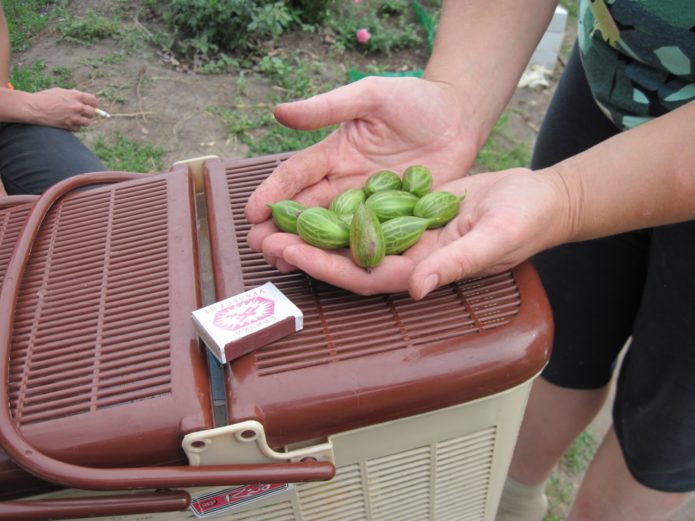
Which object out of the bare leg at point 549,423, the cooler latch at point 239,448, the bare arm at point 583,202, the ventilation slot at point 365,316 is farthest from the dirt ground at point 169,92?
the cooler latch at point 239,448

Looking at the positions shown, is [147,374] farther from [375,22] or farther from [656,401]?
[375,22]

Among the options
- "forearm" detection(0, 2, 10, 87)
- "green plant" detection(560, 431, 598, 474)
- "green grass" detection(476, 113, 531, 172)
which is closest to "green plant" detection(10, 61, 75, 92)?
"forearm" detection(0, 2, 10, 87)

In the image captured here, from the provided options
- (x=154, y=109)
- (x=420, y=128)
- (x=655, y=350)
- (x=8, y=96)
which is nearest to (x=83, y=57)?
(x=154, y=109)

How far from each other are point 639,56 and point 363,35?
10.2ft

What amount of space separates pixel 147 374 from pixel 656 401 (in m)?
1.06

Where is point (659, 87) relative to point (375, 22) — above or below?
above

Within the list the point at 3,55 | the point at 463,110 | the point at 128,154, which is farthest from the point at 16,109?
the point at 463,110

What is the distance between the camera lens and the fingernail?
999mm

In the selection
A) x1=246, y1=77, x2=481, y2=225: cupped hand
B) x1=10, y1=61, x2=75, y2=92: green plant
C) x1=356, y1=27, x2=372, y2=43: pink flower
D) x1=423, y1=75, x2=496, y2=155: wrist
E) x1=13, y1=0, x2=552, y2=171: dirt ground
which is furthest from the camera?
x1=356, y1=27, x2=372, y2=43: pink flower

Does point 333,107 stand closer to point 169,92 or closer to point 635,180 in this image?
point 635,180

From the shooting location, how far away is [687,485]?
55.2 inches

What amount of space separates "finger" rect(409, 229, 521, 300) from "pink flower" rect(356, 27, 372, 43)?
10.8ft

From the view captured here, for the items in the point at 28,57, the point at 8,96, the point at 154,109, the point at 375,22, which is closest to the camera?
the point at 8,96

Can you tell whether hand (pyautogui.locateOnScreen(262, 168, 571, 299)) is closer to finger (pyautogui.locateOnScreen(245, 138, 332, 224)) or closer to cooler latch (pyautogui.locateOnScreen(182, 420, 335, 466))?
finger (pyautogui.locateOnScreen(245, 138, 332, 224))
